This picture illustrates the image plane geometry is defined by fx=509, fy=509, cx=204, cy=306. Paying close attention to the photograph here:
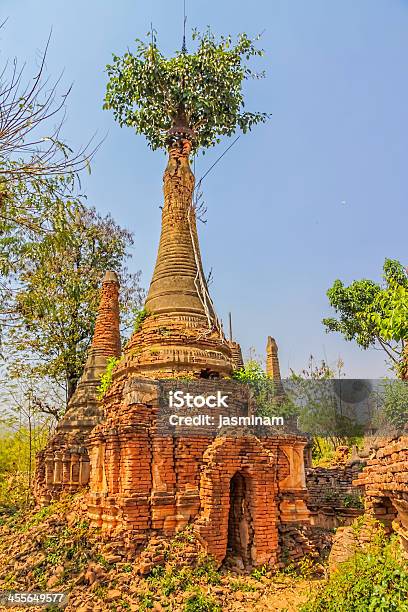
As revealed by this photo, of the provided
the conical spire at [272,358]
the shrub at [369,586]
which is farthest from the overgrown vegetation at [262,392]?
the conical spire at [272,358]

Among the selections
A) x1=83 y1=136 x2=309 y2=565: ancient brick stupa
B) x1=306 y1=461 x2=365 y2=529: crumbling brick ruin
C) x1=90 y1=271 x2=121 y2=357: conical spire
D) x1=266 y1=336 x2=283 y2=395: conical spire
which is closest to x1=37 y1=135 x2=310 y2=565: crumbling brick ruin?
x1=83 y1=136 x2=309 y2=565: ancient brick stupa

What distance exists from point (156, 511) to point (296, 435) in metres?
3.72

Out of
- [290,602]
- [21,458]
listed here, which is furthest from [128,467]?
[21,458]

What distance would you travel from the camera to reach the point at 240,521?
967 centimetres

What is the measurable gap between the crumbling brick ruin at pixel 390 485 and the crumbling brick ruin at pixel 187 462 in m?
2.57

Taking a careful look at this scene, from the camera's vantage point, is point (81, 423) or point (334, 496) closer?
point (81, 423)

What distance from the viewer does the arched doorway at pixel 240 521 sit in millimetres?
9336

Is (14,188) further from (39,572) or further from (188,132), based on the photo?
(188,132)

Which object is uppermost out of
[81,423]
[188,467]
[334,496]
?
[81,423]

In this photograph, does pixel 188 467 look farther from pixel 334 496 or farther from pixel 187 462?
pixel 334 496

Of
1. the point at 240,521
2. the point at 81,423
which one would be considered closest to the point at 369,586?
the point at 240,521

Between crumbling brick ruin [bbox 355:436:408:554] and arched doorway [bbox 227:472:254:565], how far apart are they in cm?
274

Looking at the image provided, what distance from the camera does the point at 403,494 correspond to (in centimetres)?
589

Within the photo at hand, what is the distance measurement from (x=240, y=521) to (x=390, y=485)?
432 centimetres
